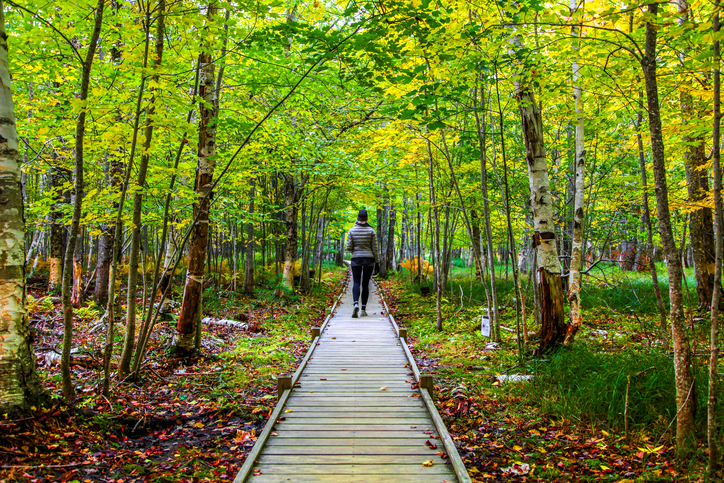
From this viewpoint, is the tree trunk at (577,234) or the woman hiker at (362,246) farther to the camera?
the woman hiker at (362,246)

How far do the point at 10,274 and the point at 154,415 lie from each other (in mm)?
1933

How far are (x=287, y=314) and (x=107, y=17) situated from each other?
7680 mm

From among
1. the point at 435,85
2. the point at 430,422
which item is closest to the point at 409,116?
the point at 435,85

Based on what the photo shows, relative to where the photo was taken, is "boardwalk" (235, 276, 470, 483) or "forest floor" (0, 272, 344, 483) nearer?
"forest floor" (0, 272, 344, 483)

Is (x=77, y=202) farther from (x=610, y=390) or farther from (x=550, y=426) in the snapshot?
(x=610, y=390)

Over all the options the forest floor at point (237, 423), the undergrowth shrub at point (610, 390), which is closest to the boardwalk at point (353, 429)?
the forest floor at point (237, 423)

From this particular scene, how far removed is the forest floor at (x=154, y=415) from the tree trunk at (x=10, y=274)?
228 millimetres

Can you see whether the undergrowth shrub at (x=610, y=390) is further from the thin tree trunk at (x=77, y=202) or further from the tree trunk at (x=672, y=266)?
the thin tree trunk at (x=77, y=202)

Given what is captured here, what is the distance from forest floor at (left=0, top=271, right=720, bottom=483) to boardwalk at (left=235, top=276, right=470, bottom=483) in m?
0.28

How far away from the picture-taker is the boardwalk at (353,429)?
3.01 metres

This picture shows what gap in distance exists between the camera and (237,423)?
4078 mm

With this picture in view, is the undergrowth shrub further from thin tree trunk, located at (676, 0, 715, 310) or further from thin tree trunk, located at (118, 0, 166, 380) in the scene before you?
thin tree trunk, located at (118, 0, 166, 380)

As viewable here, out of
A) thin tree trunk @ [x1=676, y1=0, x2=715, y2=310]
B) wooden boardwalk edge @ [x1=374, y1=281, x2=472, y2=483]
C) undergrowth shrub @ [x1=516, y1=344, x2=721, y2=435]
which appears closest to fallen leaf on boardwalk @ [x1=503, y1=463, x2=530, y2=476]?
wooden boardwalk edge @ [x1=374, y1=281, x2=472, y2=483]

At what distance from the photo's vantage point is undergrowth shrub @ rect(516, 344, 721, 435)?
349 centimetres
